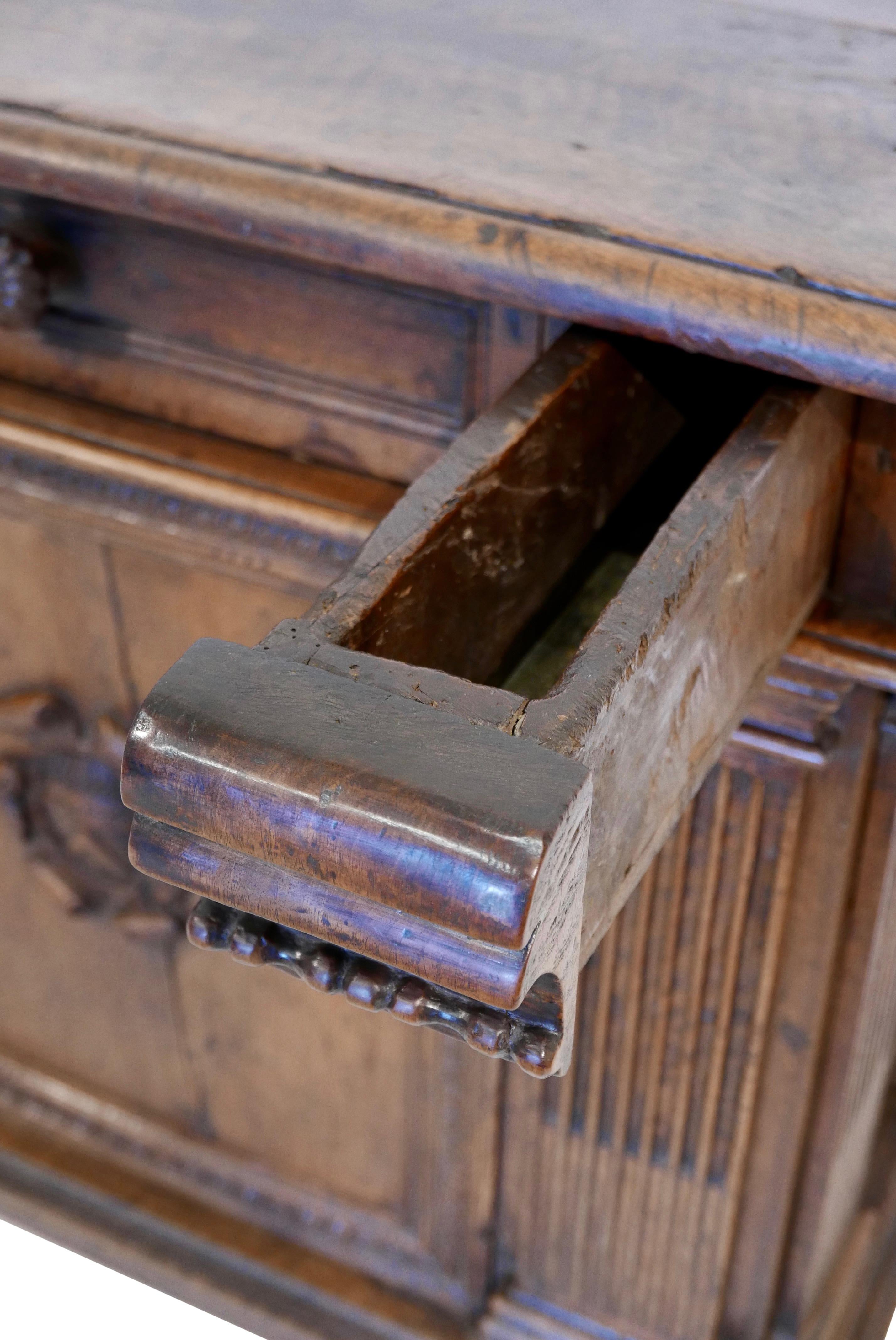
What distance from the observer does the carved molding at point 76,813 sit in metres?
1.07

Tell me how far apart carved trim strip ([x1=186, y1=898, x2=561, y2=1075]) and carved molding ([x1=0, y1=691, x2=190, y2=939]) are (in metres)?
0.53

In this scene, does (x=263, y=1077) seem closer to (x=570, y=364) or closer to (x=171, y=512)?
(x=171, y=512)

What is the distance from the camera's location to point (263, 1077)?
116 cm

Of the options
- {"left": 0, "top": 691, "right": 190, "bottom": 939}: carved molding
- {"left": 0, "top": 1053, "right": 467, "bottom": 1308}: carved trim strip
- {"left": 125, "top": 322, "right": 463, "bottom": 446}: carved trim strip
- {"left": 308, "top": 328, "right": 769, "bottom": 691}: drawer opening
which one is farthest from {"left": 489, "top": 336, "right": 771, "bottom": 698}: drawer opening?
{"left": 0, "top": 1053, "right": 467, "bottom": 1308}: carved trim strip

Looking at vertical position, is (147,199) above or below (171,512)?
above

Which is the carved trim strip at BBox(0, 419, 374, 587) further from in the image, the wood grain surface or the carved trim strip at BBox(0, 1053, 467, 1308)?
the carved trim strip at BBox(0, 1053, 467, 1308)

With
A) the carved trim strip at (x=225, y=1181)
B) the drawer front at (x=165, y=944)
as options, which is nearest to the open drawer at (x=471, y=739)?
the drawer front at (x=165, y=944)

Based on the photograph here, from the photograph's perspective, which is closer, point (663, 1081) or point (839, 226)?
point (839, 226)

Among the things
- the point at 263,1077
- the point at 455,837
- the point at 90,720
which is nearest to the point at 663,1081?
the point at 263,1077

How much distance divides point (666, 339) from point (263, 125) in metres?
0.27

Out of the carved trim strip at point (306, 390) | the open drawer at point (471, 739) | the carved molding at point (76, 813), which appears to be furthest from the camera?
the carved molding at point (76, 813)

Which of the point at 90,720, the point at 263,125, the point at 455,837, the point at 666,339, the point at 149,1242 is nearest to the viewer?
the point at 455,837

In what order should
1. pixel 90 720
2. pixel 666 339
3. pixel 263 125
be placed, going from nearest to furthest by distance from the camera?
pixel 666 339
pixel 263 125
pixel 90 720

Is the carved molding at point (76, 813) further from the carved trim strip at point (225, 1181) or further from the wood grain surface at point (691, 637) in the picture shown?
the wood grain surface at point (691, 637)
